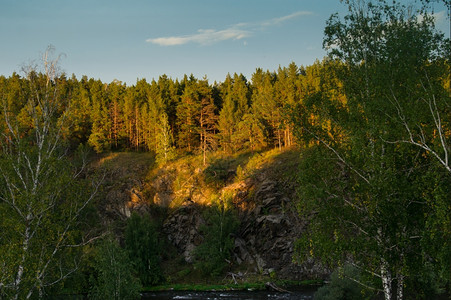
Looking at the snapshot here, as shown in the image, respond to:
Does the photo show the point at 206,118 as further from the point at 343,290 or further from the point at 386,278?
the point at 386,278

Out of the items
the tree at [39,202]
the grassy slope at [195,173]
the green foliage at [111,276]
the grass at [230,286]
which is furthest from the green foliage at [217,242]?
the tree at [39,202]

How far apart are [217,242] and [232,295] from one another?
9.71 m

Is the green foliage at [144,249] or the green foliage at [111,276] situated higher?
the green foliage at [111,276]

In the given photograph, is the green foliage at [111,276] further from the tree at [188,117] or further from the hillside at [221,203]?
the tree at [188,117]

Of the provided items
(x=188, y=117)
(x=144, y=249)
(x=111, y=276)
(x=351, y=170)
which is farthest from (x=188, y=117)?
(x=351, y=170)

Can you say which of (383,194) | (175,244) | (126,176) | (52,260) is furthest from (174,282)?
(383,194)

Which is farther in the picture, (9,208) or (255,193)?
(255,193)

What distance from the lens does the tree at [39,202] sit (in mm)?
14273

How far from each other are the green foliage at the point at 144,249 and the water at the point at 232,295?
116 inches

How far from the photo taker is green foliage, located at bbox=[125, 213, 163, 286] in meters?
51.2

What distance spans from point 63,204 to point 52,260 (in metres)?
2.35

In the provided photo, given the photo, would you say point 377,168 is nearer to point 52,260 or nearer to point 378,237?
point 378,237

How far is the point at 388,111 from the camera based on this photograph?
15.3 metres

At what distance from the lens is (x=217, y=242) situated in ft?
176
